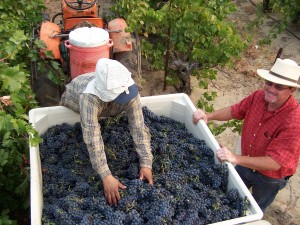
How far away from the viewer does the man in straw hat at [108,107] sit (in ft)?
7.43

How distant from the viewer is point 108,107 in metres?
2.58

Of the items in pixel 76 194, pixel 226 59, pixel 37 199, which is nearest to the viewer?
pixel 37 199

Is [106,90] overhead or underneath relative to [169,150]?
overhead

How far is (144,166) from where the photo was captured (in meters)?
2.47

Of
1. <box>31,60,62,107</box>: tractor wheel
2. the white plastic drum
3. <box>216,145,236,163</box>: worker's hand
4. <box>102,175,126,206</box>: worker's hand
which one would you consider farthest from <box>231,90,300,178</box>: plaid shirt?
<box>31,60,62,107</box>: tractor wheel

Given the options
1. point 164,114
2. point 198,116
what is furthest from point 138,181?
point 164,114

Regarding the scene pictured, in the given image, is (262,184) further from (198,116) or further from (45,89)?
(45,89)

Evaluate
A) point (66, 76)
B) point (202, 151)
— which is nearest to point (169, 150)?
point (202, 151)

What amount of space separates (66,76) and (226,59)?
1.78m

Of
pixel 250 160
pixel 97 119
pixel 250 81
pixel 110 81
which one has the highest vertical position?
pixel 110 81

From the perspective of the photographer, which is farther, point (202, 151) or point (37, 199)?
point (202, 151)

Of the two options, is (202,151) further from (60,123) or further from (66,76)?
(66,76)

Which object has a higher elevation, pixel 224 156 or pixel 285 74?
pixel 285 74

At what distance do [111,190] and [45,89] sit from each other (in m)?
2.06
